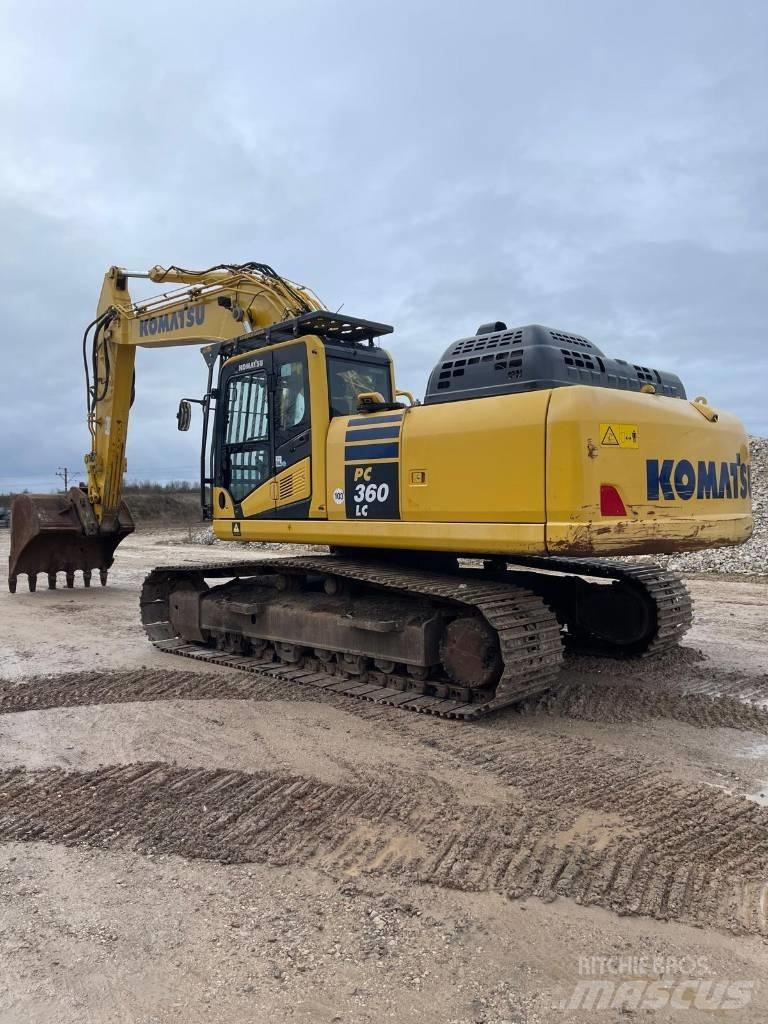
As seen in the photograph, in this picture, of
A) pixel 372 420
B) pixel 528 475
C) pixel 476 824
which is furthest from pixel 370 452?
pixel 476 824

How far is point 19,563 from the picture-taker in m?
12.4

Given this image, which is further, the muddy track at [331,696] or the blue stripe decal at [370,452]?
the blue stripe decal at [370,452]

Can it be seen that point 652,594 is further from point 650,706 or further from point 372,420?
point 372,420

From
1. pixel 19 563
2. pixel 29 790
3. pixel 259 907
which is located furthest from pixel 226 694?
pixel 19 563

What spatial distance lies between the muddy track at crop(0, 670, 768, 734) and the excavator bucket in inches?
212

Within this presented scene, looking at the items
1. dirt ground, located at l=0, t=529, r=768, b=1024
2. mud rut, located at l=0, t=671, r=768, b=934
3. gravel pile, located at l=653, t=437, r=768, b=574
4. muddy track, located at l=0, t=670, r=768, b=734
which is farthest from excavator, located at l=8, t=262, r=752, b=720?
gravel pile, located at l=653, t=437, r=768, b=574

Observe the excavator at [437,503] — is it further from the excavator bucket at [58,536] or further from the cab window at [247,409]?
the excavator bucket at [58,536]

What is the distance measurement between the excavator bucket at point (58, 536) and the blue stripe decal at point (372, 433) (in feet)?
21.4

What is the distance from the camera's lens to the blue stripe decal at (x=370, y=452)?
631 centimetres

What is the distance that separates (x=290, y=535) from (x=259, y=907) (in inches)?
165

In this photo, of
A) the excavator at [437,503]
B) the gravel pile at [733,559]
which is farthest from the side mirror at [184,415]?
the gravel pile at [733,559]

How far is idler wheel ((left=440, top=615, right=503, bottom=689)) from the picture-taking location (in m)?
5.81

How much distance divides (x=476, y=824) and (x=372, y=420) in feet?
11.5

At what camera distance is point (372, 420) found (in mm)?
6543
